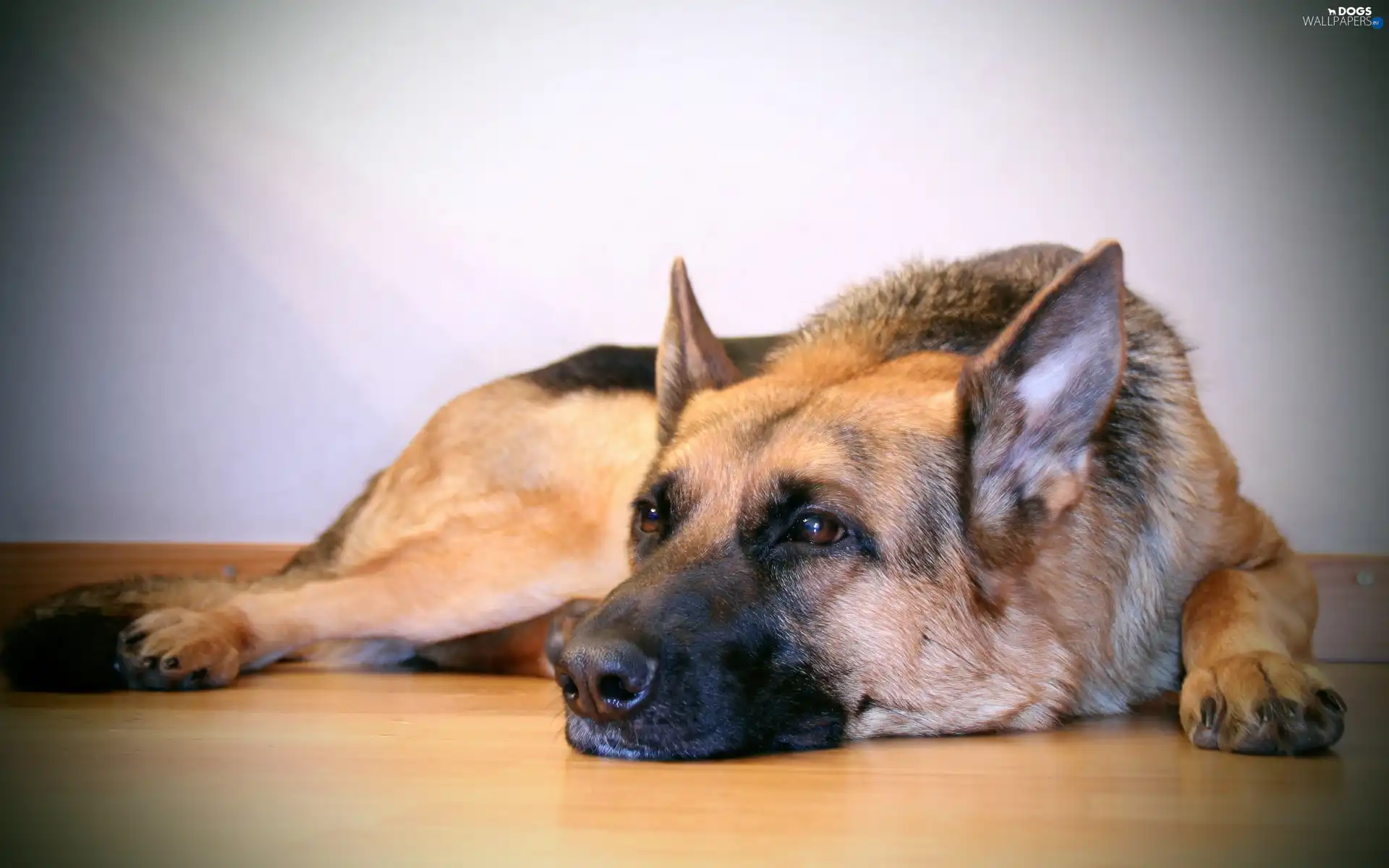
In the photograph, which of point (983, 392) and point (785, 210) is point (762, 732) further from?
point (785, 210)

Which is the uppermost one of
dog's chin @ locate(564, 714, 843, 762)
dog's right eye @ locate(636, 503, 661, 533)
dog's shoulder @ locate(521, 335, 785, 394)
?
dog's shoulder @ locate(521, 335, 785, 394)

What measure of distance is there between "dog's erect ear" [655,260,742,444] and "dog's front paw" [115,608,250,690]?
1023 mm

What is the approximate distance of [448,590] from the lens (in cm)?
252

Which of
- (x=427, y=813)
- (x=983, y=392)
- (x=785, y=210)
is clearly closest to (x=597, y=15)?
(x=785, y=210)

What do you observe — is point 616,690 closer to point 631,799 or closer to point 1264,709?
point 631,799

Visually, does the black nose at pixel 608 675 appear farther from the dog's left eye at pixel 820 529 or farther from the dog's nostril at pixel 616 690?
the dog's left eye at pixel 820 529

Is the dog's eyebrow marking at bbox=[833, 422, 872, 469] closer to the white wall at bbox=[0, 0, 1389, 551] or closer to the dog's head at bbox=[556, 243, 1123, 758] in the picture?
Result: the dog's head at bbox=[556, 243, 1123, 758]

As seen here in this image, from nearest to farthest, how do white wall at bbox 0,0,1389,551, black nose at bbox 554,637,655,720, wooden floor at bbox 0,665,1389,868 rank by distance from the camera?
wooden floor at bbox 0,665,1389,868 < black nose at bbox 554,637,655,720 < white wall at bbox 0,0,1389,551

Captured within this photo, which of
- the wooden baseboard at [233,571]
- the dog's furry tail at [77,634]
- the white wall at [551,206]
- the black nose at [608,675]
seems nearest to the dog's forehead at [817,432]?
the black nose at [608,675]

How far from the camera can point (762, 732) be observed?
1552 millimetres

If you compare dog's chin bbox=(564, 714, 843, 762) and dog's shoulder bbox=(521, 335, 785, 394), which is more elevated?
dog's shoulder bbox=(521, 335, 785, 394)

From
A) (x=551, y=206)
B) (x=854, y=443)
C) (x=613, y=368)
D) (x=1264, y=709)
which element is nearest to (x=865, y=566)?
(x=854, y=443)

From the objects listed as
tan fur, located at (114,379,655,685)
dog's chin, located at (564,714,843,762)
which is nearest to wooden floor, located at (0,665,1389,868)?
dog's chin, located at (564,714,843,762)

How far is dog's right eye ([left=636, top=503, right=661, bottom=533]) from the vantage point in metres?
1.90
